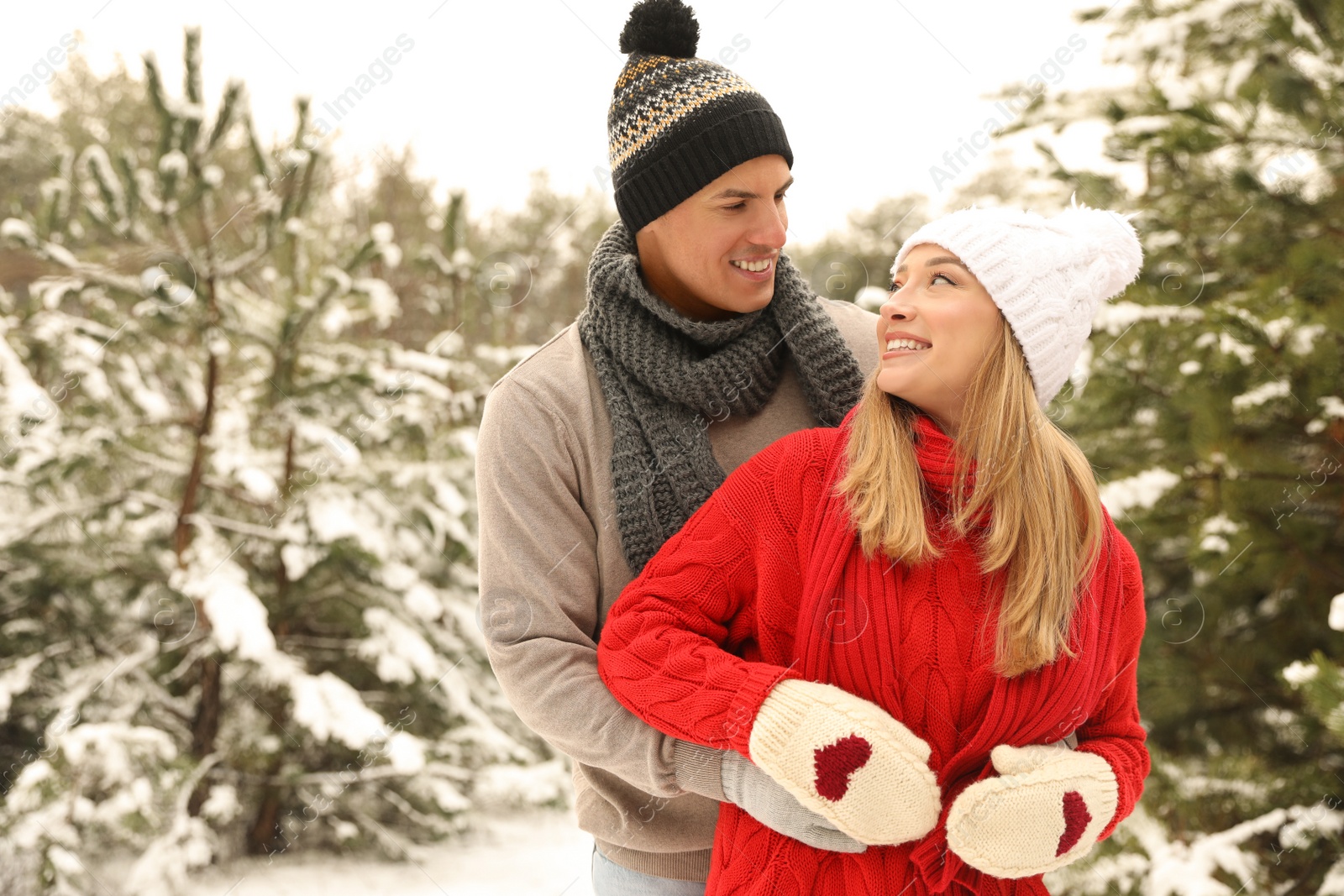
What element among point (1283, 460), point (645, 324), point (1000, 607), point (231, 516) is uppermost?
point (645, 324)

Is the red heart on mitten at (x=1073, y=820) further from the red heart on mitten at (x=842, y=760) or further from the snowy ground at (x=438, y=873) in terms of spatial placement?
the snowy ground at (x=438, y=873)

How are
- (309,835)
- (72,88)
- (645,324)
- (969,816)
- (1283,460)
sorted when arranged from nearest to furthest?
(969,816) < (645,324) < (1283,460) < (309,835) < (72,88)

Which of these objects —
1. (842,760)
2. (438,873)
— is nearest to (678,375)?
(842,760)

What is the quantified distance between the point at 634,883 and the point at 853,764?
67 cm

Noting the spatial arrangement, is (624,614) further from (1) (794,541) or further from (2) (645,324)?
(2) (645,324)

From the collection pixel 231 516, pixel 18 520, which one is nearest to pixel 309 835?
pixel 231 516

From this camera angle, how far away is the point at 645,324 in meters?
1.60

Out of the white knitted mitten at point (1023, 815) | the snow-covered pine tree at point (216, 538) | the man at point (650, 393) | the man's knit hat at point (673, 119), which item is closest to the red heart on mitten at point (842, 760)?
the white knitted mitten at point (1023, 815)

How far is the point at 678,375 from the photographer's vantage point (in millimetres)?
1535

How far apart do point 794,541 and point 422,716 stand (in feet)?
9.63

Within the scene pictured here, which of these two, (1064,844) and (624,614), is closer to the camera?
(1064,844)

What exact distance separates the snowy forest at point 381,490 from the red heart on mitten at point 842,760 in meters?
1.64

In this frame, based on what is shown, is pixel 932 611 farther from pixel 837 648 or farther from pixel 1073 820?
pixel 1073 820

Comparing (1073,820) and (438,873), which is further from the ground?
(1073,820)
